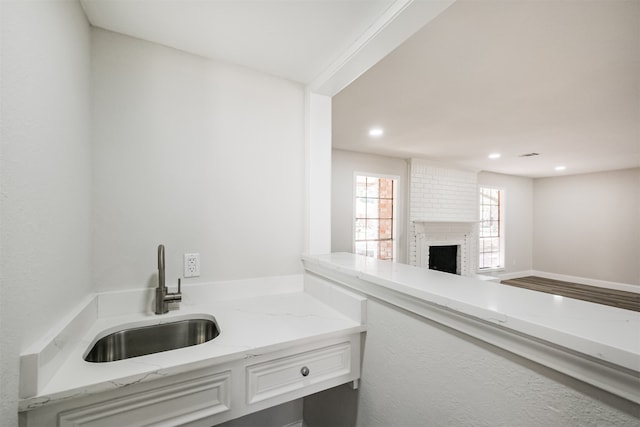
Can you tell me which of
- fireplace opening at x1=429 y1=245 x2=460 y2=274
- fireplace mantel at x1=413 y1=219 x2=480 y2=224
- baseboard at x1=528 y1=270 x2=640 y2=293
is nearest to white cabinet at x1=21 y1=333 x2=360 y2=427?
fireplace mantel at x1=413 y1=219 x2=480 y2=224

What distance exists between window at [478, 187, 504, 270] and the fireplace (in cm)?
55

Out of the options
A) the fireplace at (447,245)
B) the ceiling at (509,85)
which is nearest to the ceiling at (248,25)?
the ceiling at (509,85)

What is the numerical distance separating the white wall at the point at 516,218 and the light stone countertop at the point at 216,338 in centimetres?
630

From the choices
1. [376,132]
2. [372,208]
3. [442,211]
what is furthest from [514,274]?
[376,132]

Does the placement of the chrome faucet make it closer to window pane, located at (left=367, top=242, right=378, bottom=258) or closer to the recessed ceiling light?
the recessed ceiling light

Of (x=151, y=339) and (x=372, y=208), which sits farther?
(x=372, y=208)

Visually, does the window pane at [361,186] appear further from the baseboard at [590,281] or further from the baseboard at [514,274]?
the baseboard at [590,281]

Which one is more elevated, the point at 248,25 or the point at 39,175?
the point at 248,25

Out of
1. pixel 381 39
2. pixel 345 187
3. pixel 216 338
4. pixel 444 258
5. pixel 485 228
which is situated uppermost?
pixel 381 39

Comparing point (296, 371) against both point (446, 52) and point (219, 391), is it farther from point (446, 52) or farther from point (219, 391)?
point (446, 52)

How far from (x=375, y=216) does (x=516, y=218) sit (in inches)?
168

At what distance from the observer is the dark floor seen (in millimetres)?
4945

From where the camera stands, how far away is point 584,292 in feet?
18.2

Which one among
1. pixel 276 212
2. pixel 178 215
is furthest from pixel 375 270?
pixel 178 215
